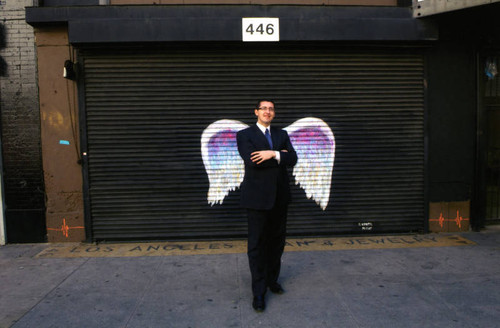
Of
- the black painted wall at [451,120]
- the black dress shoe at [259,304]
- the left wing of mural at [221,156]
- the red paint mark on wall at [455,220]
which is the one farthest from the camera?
the red paint mark on wall at [455,220]

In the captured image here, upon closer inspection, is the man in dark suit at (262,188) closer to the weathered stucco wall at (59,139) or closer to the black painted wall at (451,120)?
the weathered stucco wall at (59,139)

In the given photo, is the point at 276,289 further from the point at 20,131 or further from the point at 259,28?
the point at 20,131

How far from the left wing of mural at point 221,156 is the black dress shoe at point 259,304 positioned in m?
2.60

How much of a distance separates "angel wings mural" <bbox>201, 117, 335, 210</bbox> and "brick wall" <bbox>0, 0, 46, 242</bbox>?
2711 mm

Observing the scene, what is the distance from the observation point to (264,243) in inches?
158

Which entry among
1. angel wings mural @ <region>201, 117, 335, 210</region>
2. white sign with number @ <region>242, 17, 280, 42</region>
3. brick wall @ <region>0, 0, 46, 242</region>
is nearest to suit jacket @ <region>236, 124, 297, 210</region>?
angel wings mural @ <region>201, 117, 335, 210</region>

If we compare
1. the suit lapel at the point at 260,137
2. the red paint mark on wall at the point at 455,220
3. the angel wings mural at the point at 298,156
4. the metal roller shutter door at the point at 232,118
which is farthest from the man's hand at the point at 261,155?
the red paint mark on wall at the point at 455,220

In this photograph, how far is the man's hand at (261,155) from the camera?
12.3 feet

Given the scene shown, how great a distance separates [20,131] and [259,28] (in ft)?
13.5

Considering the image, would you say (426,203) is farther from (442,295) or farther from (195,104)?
(195,104)

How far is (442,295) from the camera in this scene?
415 centimetres

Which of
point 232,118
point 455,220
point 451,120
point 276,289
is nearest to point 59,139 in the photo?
point 232,118

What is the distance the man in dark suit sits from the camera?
3.88 m

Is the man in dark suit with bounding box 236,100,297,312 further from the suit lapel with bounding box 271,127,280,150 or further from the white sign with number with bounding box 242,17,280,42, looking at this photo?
the white sign with number with bounding box 242,17,280,42
